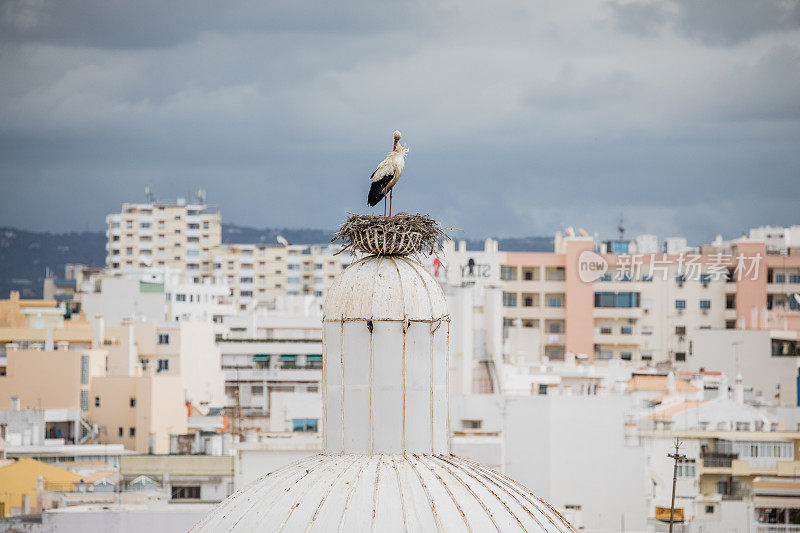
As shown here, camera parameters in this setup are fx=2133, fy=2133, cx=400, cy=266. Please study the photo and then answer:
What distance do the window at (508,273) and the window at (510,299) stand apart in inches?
34.1

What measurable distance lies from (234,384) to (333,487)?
7281 centimetres

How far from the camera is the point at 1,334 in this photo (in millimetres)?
89812

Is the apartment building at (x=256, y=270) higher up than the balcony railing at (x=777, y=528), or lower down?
higher up

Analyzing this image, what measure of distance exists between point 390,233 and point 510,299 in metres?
108

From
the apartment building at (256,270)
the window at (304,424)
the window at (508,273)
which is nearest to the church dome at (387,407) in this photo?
the window at (304,424)

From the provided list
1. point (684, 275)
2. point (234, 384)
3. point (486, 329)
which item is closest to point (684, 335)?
point (684, 275)

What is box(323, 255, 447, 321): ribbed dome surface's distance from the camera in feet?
46.6

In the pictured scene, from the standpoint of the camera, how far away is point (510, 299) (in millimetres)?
122438

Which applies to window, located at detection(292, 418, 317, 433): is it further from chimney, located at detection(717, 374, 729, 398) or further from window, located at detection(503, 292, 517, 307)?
window, located at detection(503, 292, 517, 307)

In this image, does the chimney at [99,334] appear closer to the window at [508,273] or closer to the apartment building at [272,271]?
the window at [508,273]

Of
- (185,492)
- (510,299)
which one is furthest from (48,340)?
(510,299)

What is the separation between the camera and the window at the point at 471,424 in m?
Answer: 53.6

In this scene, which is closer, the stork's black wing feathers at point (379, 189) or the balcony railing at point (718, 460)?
the stork's black wing feathers at point (379, 189)

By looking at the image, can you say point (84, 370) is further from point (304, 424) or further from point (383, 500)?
point (383, 500)
